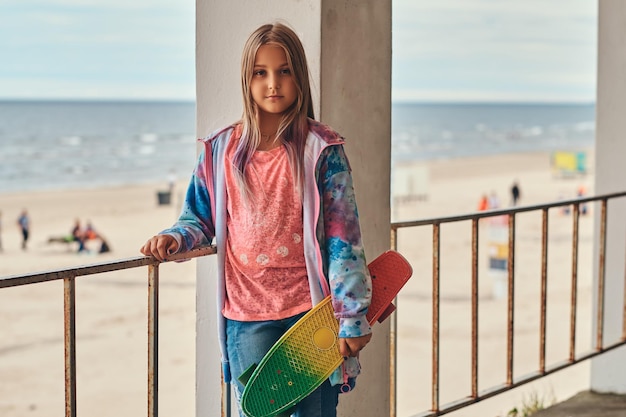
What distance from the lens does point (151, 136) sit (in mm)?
42312

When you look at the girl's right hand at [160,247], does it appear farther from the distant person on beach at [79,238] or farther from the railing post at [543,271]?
the distant person on beach at [79,238]

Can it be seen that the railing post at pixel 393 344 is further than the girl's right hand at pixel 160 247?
Yes

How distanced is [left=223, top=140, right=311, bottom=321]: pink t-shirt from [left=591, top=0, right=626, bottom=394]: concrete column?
251 centimetres

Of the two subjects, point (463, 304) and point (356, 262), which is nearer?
point (356, 262)

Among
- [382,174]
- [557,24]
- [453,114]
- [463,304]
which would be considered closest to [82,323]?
[463,304]

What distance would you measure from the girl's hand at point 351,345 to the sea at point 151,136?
1997 centimetres

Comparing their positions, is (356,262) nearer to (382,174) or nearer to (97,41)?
(382,174)

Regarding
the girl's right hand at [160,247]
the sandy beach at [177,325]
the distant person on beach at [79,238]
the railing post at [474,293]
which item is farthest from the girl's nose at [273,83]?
the distant person on beach at [79,238]

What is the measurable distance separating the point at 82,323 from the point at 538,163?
2479cm

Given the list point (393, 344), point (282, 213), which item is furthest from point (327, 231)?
point (393, 344)

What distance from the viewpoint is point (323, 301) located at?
1.97m

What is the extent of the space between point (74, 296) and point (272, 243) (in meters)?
0.43

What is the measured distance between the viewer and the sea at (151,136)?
3026cm

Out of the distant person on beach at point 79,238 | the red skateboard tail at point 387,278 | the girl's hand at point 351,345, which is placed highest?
the red skateboard tail at point 387,278
